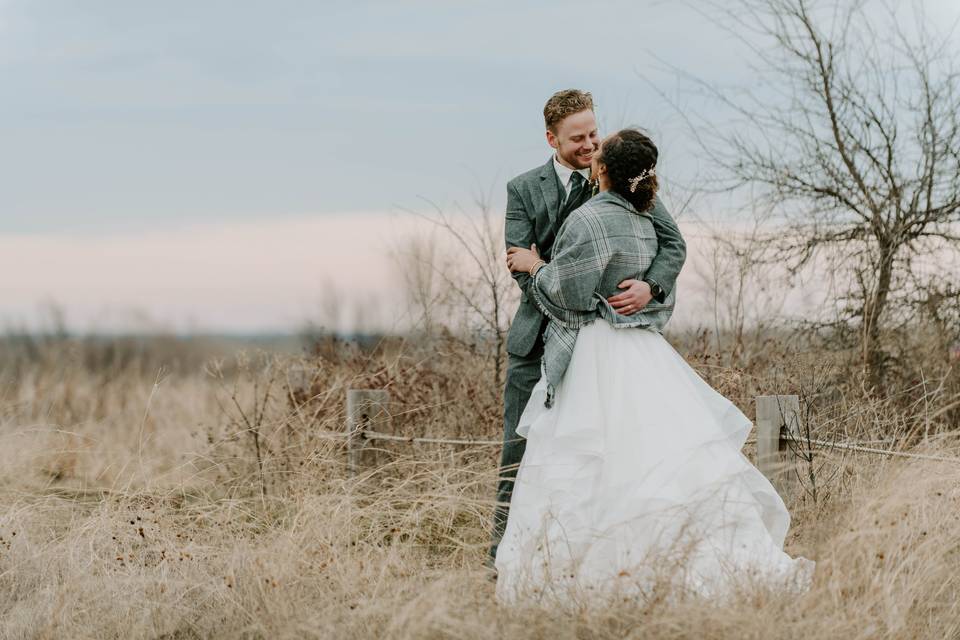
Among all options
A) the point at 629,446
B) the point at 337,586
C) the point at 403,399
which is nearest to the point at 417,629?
the point at 337,586

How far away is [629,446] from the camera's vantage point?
3.84 meters

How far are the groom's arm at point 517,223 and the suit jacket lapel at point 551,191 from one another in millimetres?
115

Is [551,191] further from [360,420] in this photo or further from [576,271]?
[360,420]

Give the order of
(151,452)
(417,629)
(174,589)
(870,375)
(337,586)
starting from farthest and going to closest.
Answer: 1. (151,452)
2. (870,375)
3. (174,589)
4. (337,586)
5. (417,629)

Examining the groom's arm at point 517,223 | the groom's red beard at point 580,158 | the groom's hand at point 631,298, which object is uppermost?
the groom's red beard at point 580,158

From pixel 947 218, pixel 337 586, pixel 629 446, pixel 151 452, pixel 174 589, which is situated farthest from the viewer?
pixel 151 452

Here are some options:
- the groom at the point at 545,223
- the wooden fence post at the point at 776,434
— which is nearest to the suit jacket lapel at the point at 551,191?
the groom at the point at 545,223

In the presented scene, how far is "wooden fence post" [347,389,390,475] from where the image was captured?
20.5 ft

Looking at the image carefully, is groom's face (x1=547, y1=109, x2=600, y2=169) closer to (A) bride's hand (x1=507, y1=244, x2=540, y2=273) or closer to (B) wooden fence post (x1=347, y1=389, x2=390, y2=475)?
(A) bride's hand (x1=507, y1=244, x2=540, y2=273)

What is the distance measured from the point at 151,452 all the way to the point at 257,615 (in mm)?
5544

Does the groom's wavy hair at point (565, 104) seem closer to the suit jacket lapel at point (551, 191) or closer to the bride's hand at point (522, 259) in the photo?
the suit jacket lapel at point (551, 191)

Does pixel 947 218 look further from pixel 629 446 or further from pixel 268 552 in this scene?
pixel 268 552

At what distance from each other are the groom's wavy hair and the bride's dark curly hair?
1.21ft

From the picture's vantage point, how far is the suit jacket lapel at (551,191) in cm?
445
